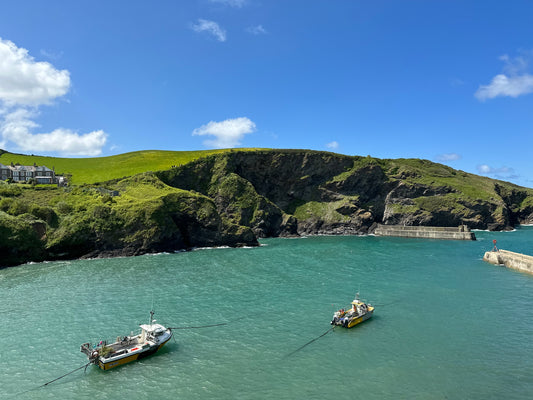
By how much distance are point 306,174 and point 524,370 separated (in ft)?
454

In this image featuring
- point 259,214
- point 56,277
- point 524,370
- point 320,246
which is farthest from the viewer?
point 259,214

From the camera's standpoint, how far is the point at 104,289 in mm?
55062

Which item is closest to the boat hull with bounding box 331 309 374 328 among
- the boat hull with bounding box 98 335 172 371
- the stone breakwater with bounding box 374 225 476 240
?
the boat hull with bounding box 98 335 172 371

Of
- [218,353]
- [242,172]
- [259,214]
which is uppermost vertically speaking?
[242,172]

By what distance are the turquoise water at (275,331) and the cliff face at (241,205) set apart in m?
17.4

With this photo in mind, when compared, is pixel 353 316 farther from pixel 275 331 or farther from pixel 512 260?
pixel 512 260

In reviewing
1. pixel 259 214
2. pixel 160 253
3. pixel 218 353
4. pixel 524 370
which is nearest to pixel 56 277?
pixel 160 253

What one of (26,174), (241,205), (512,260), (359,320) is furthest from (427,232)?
(26,174)

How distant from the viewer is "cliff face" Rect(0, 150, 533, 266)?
3452 inches

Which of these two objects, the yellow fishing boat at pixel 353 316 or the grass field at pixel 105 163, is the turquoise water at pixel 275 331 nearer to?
the yellow fishing boat at pixel 353 316

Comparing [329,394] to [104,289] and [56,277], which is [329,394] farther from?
[56,277]

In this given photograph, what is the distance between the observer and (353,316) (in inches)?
1580

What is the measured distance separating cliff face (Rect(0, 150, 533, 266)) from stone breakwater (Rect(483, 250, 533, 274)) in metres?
65.7

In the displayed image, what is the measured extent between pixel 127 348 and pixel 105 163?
15187 cm
